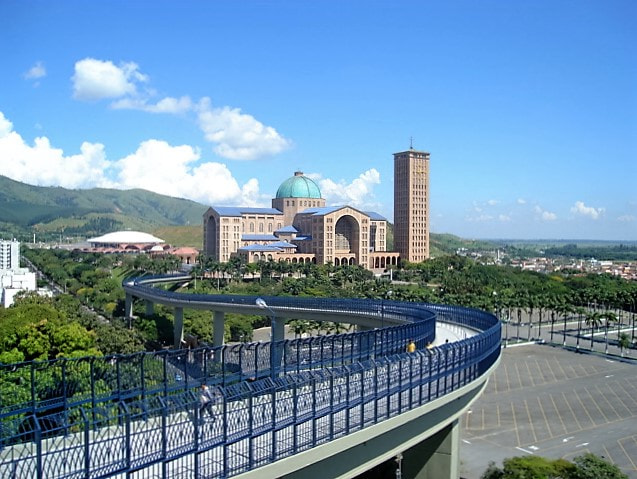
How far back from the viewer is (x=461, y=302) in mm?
78312

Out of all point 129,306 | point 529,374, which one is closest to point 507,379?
point 529,374

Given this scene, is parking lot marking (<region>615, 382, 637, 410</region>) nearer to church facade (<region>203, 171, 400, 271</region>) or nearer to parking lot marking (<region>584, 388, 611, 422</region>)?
parking lot marking (<region>584, 388, 611, 422</region>)

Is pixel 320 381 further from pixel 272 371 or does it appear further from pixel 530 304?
pixel 530 304

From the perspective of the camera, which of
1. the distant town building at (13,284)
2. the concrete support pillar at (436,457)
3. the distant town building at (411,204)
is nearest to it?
the concrete support pillar at (436,457)

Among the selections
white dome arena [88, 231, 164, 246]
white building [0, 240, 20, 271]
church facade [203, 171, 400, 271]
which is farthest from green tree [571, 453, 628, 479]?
white dome arena [88, 231, 164, 246]

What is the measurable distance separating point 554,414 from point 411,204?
285 ft

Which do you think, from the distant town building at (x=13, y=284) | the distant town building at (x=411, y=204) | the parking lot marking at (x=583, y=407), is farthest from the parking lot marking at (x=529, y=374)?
the distant town building at (x=411, y=204)

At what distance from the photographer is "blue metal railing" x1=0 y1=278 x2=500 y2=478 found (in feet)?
42.0

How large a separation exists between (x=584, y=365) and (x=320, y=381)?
156 feet

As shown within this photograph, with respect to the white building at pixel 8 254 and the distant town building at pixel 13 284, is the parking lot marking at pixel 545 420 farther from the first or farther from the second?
the white building at pixel 8 254

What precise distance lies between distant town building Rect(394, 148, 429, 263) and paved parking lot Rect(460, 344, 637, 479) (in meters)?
68.2

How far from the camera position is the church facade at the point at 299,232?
374 ft

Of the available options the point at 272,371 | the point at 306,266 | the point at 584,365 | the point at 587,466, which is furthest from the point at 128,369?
the point at 306,266

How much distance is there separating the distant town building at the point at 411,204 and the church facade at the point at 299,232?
3.42 metres
